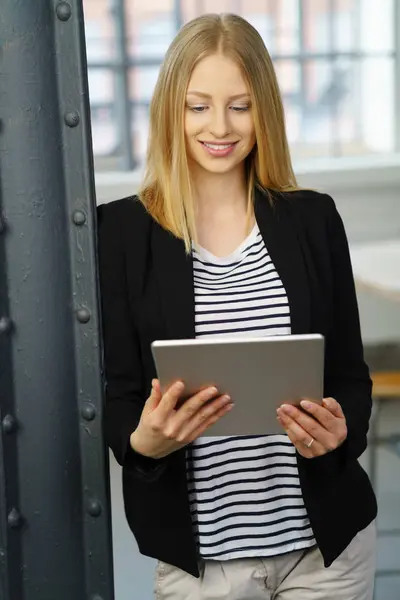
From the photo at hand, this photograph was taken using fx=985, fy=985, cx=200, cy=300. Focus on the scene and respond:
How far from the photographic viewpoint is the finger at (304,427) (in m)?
1.10

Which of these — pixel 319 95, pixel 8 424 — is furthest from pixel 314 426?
pixel 319 95

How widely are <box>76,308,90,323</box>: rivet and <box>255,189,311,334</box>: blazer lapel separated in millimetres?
299

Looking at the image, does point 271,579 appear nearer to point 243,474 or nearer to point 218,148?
point 243,474

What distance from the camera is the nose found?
1.20m

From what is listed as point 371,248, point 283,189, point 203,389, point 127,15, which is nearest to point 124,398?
point 203,389

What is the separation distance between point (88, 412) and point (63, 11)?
418 millimetres

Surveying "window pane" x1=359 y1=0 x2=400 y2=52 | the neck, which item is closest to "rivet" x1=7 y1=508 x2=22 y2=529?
the neck

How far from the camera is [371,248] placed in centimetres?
299

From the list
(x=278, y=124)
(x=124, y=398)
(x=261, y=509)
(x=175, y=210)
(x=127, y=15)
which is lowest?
(x=261, y=509)

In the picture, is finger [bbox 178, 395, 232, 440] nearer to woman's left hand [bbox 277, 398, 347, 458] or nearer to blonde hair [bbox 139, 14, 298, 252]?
woman's left hand [bbox 277, 398, 347, 458]

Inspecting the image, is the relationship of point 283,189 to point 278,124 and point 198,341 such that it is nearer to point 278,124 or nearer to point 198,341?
point 278,124

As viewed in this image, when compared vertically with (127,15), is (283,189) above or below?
below

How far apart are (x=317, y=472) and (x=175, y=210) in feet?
1.24

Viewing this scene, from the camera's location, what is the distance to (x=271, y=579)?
125 centimetres
